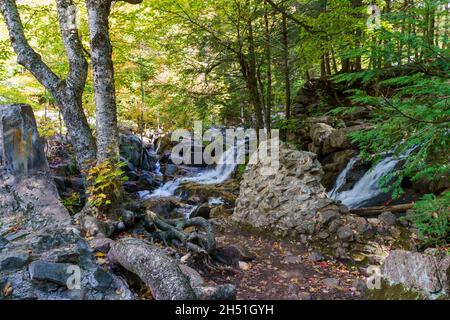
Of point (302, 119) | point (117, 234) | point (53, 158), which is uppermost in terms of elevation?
point (302, 119)

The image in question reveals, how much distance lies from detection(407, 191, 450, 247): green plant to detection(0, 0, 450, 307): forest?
3 cm

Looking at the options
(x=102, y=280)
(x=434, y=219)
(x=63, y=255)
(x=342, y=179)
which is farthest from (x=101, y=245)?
(x=342, y=179)

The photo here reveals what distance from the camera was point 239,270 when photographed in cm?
497

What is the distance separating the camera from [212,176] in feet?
46.2

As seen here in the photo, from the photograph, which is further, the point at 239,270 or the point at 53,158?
the point at 53,158

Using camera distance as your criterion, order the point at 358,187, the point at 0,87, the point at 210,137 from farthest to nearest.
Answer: the point at 210,137 < the point at 0,87 < the point at 358,187

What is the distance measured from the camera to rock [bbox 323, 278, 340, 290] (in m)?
4.56

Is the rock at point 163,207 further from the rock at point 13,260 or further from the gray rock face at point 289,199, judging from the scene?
the rock at point 13,260

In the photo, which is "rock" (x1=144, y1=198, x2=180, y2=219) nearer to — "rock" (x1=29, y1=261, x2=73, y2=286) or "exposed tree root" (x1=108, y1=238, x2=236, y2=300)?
"exposed tree root" (x1=108, y1=238, x2=236, y2=300)

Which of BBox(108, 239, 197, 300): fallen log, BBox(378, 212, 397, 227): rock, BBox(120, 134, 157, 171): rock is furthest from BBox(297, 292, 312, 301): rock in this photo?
BBox(120, 134, 157, 171): rock

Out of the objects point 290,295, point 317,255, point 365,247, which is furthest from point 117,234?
point 365,247

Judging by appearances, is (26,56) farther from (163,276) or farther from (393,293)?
(393,293)
